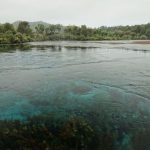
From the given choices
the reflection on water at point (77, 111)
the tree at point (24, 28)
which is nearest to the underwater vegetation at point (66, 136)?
the reflection on water at point (77, 111)

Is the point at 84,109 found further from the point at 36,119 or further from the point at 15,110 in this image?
the point at 15,110

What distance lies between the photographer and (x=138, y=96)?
1576 cm

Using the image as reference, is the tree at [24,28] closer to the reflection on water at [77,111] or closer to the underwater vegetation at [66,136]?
the reflection on water at [77,111]

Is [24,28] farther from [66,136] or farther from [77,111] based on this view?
[66,136]

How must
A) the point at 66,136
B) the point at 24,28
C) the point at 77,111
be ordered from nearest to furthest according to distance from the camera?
the point at 66,136 < the point at 77,111 < the point at 24,28

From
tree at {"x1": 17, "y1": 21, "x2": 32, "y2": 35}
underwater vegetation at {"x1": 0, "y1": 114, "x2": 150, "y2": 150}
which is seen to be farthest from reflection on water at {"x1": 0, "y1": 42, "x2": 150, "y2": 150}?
tree at {"x1": 17, "y1": 21, "x2": 32, "y2": 35}

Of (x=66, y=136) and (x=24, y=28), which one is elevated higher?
(x=24, y=28)

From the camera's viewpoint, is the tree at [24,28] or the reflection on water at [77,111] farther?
the tree at [24,28]

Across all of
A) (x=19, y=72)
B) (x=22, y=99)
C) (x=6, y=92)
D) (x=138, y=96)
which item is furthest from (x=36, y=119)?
(x=19, y=72)

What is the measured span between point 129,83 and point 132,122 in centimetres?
774

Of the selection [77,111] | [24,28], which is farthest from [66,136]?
[24,28]

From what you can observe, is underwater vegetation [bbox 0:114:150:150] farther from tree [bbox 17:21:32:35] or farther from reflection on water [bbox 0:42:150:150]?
tree [bbox 17:21:32:35]

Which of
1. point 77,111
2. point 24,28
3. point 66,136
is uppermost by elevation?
point 24,28

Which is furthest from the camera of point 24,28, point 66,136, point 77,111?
point 24,28
